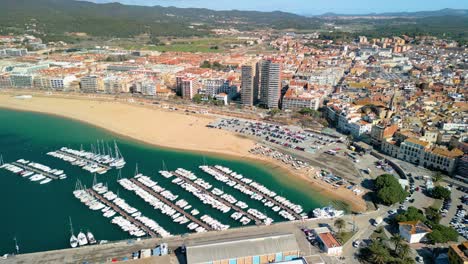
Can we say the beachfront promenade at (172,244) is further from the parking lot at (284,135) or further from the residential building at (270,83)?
the residential building at (270,83)

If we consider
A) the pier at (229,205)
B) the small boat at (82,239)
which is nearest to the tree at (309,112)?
the pier at (229,205)

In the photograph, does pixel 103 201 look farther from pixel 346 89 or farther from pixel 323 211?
pixel 346 89

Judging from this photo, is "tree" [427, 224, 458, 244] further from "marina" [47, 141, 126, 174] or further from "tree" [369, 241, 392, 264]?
"marina" [47, 141, 126, 174]

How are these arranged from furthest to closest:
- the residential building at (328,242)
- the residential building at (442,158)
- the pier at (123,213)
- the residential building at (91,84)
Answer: the residential building at (91,84) → the residential building at (442,158) → the pier at (123,213) → the residential building at (328,242)

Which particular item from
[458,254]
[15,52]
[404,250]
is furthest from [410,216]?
[15,52]

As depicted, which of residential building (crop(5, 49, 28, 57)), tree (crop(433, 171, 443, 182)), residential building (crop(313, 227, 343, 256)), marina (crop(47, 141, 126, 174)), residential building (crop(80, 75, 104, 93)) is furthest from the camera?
residential building (crop(5, 49, 28, 57))

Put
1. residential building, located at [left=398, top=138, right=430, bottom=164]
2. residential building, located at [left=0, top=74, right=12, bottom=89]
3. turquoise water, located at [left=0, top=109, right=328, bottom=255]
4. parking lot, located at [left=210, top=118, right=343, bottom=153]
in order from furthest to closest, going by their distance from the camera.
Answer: residential building, located at [left=0, top=74, right=12, bottom=89] → parking lot, located at [left=210, top=118, right=343, bottom=153] → residential building, located at [left=398, top=138, right=430, bottom=164] → turquoise water, located at [left=0, top=109, right=328, bottom=255]

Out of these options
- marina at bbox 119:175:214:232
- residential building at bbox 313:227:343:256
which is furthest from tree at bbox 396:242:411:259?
marina at bbox 119:175:214:232

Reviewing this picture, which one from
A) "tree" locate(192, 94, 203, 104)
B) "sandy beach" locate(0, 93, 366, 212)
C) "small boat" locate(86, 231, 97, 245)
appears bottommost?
"small boat" locate(86, 231, 97, 245)
